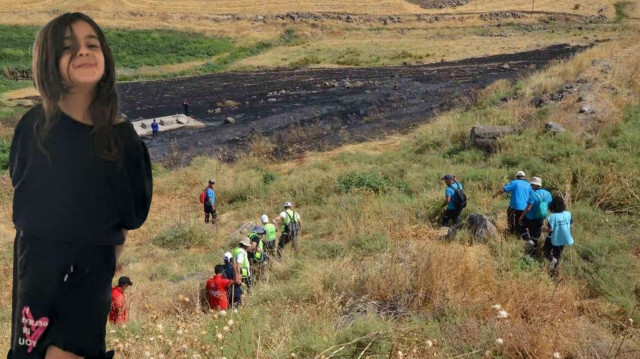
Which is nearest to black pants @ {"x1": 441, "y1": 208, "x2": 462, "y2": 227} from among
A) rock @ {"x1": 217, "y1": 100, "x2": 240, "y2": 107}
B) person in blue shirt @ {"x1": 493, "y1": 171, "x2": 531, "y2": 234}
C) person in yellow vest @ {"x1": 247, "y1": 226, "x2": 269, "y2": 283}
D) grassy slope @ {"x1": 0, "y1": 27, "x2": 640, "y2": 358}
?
grassy slope @ {"x1": 0, "y1": 27, "x2": 640, "y2": 358}

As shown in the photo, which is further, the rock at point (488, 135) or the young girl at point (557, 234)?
the rock at point (488, 135)

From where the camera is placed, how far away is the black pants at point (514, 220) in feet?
27.0

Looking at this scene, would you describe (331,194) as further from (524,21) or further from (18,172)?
(524,21)

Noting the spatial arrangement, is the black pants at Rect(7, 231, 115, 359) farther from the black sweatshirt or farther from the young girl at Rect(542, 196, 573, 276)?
the young girl at Rect(542, 196, 573, 276)

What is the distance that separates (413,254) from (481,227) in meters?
3.11

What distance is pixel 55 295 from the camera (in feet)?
5.47

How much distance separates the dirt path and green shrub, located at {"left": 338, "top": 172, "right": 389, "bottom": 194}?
5.75 meters

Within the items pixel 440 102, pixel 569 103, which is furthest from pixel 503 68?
pixel 569 103

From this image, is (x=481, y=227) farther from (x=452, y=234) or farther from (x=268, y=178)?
(x=268, y=178)

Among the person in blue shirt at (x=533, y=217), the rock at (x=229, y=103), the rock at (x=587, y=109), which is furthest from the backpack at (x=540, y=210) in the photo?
the rock at (x=229, y=103)

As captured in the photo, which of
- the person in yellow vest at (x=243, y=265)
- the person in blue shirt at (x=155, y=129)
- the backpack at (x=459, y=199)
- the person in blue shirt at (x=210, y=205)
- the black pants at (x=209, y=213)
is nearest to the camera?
the person in yellow vest at (x=243, y=265)

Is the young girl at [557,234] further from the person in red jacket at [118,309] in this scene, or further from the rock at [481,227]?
the person in red jacket at [118,309]

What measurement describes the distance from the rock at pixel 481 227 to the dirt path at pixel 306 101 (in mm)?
10570

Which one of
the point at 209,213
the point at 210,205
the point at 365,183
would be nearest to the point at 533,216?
the point at 365,183
